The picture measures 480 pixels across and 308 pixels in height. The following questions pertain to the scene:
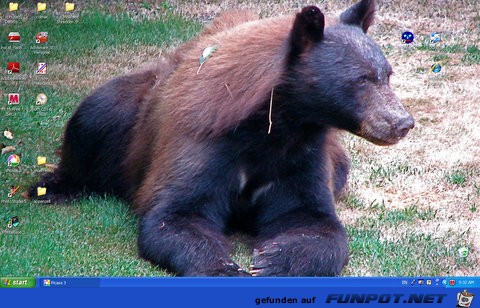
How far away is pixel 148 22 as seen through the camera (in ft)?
12.5

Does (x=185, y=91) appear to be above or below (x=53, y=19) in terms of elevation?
below

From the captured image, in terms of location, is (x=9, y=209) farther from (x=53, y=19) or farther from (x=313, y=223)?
(x=313, y=223)

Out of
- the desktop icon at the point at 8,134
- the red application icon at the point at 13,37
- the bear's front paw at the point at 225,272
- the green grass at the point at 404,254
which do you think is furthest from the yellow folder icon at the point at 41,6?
the green grass at the point at 404,254

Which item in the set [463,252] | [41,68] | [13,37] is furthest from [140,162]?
[463,252]

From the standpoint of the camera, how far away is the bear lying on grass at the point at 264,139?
140 inches

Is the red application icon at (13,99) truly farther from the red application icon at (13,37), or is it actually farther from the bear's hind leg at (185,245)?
the bear's hind leg at (185,245)

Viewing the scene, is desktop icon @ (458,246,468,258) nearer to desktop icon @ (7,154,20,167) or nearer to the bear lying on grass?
the bear lying on grass

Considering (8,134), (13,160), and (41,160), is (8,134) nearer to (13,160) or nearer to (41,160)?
(13,160)

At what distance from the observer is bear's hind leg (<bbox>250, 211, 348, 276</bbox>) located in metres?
3.60

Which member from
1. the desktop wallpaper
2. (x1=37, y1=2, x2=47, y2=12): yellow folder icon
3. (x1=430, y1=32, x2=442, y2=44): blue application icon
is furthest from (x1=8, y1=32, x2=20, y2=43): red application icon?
(x1=430, y1=32, x2=442, y2=44): blue application icon

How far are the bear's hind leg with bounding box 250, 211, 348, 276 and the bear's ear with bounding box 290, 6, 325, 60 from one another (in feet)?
1.91

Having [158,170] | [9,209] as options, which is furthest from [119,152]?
[9,209]

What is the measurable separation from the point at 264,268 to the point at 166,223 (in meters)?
0.36
